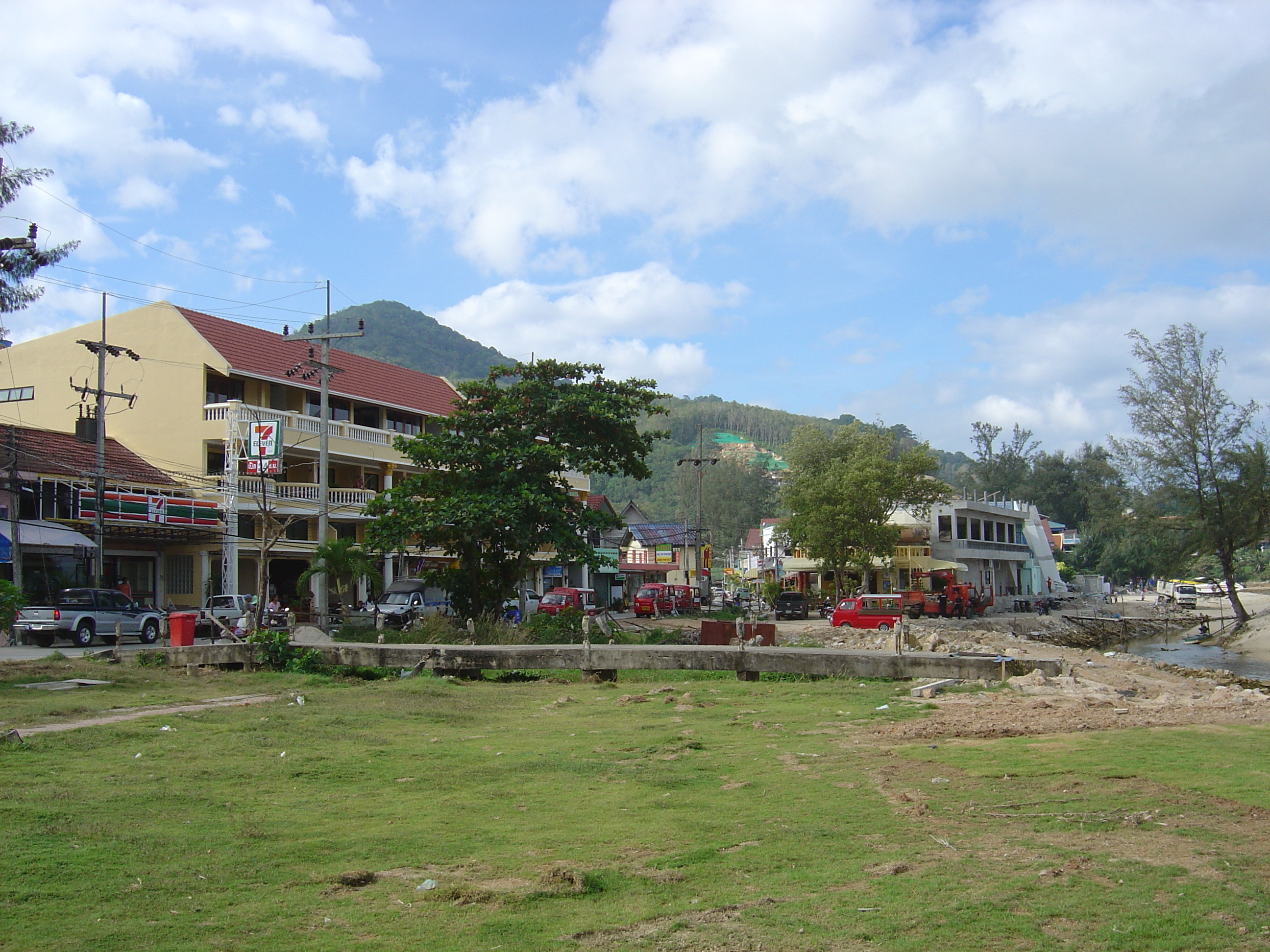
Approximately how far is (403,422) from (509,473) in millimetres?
26699

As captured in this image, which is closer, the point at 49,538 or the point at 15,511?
the point at 15,511

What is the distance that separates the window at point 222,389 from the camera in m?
41.4

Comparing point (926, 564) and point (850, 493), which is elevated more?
point (850, 493)

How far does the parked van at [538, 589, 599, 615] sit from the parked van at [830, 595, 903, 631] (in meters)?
10.4

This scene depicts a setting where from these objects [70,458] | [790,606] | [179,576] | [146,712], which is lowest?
[790,606]

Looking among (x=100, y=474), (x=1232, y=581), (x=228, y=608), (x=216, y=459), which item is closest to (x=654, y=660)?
(x=228, y=608)

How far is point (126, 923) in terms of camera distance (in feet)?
16.9

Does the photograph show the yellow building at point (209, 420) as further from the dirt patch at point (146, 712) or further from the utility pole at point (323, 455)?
the dirt patch at point (146, 712)

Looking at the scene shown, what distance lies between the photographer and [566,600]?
141ft

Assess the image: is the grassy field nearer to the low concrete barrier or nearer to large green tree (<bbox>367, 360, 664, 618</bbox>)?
the low concrete barrier

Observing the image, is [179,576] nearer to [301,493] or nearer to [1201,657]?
[301,493]

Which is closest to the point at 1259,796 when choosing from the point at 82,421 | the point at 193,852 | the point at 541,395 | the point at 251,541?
the point at 193,852

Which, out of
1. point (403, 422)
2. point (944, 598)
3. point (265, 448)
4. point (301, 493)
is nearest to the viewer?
point (265, 448)

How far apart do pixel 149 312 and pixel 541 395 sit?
74.7ft
